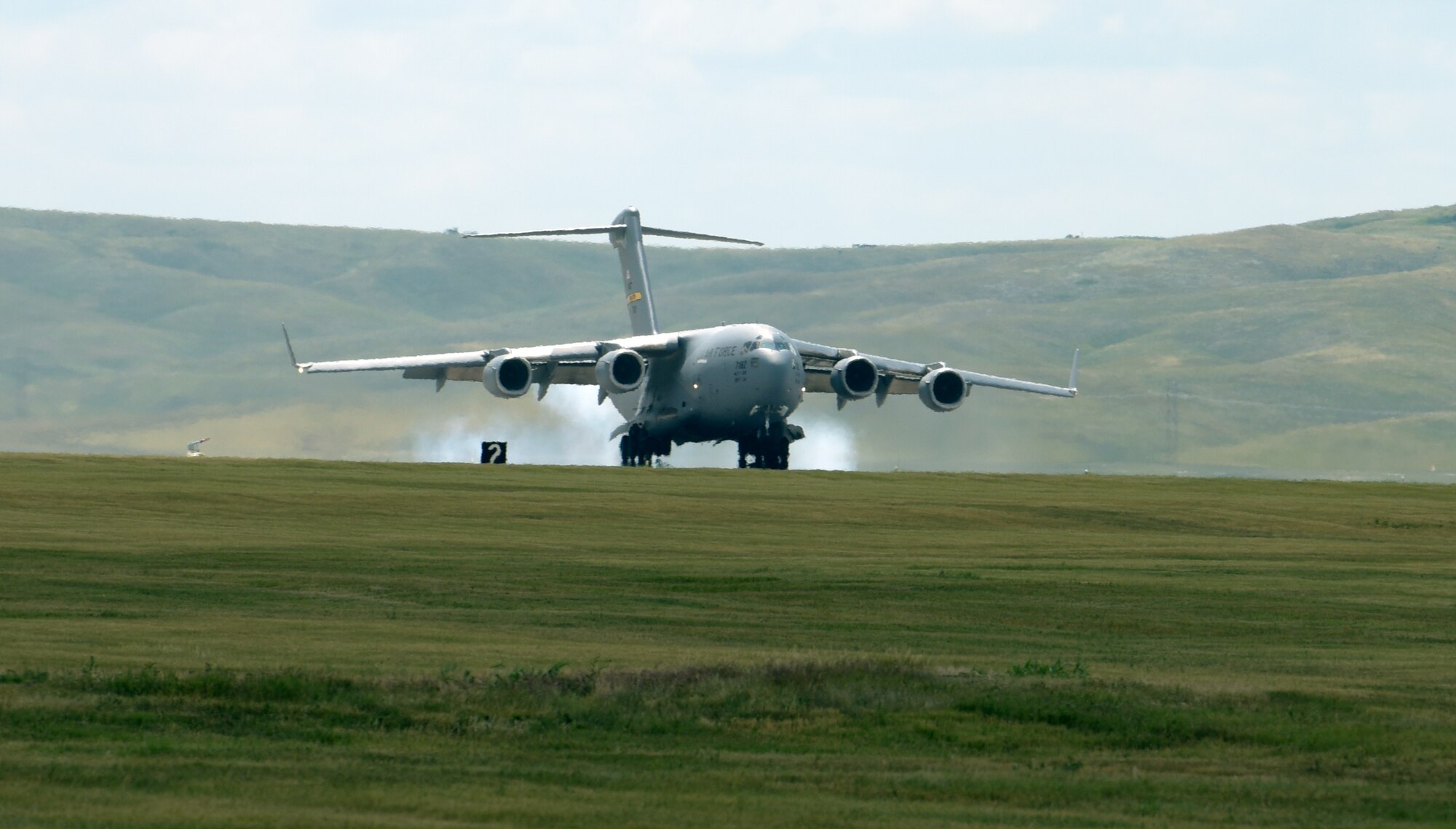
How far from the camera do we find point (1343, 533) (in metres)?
41.9

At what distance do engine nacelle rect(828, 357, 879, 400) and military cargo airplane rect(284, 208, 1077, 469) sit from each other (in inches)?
0.9

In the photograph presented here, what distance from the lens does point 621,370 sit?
5966 centimetres

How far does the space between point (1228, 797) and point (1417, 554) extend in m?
24.4

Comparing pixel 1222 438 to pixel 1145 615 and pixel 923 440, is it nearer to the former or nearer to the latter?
pixel 923 440

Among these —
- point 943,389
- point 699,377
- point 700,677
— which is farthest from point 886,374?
point 700,677

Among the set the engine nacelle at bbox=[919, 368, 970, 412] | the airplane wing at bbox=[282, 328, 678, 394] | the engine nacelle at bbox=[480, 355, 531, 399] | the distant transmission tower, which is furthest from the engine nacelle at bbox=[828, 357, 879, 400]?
the distant transmission tower

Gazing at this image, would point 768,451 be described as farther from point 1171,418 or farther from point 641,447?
point 1171,418

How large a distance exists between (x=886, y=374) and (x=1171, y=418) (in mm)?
108364

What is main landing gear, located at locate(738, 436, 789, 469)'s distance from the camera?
6012 centimetres

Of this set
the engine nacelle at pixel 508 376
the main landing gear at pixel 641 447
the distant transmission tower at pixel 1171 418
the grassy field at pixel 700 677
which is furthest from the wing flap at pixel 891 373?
the distant transmission tower at pixel 1171 418

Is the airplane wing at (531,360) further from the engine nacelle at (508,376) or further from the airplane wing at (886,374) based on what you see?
the airplane wing at (886,374)

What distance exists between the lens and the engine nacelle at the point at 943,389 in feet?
204

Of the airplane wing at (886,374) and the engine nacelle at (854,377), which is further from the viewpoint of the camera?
the airplane wing at (886,374)

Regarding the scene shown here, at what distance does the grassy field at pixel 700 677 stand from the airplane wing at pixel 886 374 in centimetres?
2446
